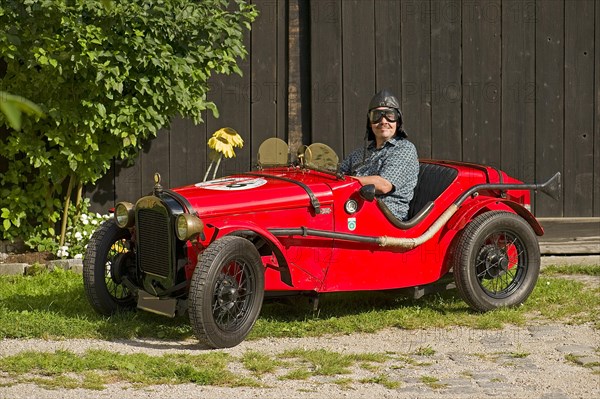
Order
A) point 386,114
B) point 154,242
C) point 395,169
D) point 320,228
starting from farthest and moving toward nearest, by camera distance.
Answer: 1. point 386,114
2. point 395,169
3. point 320,228
4. point 154,242

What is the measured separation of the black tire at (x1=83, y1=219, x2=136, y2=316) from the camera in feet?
18.6

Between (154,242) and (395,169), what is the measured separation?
1609 millimetres

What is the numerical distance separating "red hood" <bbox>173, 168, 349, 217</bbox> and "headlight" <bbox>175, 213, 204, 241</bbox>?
183 millimetres

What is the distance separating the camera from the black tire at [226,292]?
5.02 metres

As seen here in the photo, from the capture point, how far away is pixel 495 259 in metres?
6.16

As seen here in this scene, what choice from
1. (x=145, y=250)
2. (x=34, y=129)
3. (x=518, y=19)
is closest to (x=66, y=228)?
(x=34, y=129)

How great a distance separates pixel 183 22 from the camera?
751cm

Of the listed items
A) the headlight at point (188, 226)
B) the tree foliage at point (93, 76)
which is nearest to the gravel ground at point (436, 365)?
the headlight at point (188, 226)

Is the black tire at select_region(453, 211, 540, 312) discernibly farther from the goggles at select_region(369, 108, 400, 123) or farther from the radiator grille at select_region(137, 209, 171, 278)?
the radiator grille at select_region(137, 209, 171, 278)

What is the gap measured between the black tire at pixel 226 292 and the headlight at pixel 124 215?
29.2 inches

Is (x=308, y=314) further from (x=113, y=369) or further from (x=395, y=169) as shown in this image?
(x=113, y=369)

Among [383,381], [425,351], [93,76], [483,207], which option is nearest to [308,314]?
[425,351]

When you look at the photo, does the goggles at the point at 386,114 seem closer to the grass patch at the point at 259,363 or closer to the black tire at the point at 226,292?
the black tire at the point at 226,292

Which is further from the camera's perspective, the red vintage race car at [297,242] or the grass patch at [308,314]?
the grass patch at [308,314]
